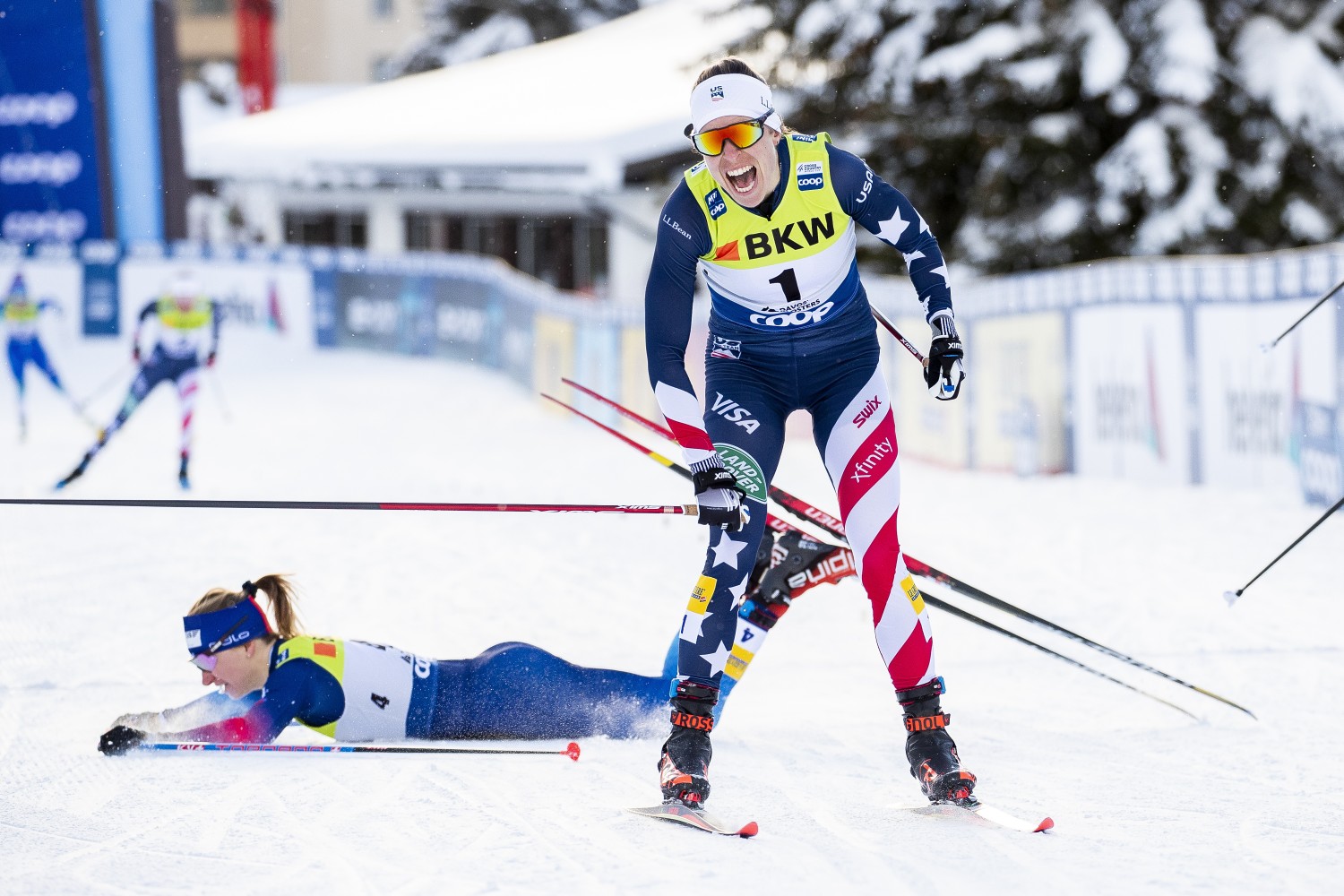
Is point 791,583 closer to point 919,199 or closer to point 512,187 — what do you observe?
point 919,199

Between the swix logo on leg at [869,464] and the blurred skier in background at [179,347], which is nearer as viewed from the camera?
the swix logo on leg at [869,464]

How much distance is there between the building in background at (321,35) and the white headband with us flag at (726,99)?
49847mm

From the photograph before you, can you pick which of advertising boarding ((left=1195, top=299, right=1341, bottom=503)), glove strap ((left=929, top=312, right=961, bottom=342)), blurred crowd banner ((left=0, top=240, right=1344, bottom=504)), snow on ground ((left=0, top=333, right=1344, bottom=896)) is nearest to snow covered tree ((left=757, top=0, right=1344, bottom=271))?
blurred crowd banner ((left=0, top=240, right=1344, bottom=504))

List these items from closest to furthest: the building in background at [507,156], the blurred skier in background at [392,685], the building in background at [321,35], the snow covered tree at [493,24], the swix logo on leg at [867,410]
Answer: the swix logo on leg at [867,410]
the blurred skier in background at [392,685]
the building in background at [507,156]
the snow covered tree at [493,24]
the building in background at [321,35]

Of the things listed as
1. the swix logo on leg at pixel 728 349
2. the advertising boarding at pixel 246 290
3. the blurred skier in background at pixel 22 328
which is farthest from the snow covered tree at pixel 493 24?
the swix logo on leg at pixel 728 349

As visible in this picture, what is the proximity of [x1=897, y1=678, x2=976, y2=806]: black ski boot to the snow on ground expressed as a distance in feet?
0.32

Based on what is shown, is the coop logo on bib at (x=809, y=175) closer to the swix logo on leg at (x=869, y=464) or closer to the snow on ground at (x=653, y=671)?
the swix logo on leg at (x=869, y=464)

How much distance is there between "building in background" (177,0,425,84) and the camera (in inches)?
2116

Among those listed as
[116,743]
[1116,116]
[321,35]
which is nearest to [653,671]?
[116,743]

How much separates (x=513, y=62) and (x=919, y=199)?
13431 mm

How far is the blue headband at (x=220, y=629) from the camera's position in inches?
170

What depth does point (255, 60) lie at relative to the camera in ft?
119

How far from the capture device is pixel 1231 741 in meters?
4.63

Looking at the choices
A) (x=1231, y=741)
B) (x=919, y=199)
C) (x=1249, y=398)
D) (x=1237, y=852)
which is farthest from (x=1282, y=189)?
(x=1237, y=852)
